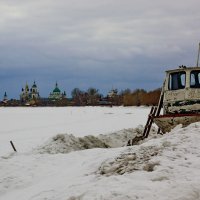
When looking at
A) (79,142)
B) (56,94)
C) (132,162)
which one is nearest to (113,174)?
(132,162)

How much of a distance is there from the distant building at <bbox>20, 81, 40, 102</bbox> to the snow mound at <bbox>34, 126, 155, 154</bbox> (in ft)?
527

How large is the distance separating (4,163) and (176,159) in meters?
4.67

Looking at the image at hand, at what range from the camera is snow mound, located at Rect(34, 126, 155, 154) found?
1545 cm

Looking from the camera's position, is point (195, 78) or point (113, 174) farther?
point (195, 78)

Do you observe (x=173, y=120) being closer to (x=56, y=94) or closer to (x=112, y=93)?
(x=112, y=93)

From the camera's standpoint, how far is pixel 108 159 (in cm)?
978

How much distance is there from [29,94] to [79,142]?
172737 millimetres

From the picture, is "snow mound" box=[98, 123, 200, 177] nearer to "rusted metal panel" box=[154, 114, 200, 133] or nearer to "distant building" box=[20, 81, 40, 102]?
"rusted metal panel" box=[154, 114, 200, 133]

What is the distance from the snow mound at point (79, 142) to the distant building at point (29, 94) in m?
160

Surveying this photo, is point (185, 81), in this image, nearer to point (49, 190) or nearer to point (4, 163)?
point (4, 163)

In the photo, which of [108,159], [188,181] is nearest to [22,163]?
[108,159]

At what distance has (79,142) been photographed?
16734 mm

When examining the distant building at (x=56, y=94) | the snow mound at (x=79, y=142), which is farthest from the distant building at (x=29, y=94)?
the snow mound at (x=79, y=142)

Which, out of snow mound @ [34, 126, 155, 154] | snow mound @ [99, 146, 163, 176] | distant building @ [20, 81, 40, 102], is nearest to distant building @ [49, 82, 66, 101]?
distant building @ [20, 81, 40, 102]
